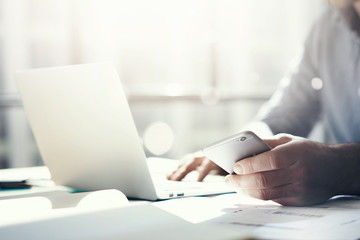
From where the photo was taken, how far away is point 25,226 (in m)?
0.47

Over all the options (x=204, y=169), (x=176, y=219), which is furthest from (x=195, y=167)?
(x=176, y=219)

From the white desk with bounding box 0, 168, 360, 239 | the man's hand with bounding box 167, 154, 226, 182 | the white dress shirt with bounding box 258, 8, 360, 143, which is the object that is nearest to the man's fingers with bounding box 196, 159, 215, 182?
the man's hand with bounding box 167, 154, 226, 182

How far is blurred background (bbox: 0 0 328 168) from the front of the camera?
12.2 ft

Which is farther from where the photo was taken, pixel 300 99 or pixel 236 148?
pixel 300 99

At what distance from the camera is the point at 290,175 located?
2.24ft

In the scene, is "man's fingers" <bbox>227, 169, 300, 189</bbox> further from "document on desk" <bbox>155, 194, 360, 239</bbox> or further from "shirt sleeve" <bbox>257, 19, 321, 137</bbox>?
"shirt sleeve" <bbox>257, 19, 321, 137</bbox>

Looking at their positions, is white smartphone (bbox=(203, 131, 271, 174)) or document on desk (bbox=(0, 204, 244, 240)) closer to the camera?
document on desk (bbox=(0, 204, 244, 240))

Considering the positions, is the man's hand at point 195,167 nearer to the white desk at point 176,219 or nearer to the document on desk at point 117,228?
the white desk at point 176,219

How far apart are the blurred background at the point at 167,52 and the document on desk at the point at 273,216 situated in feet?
8.29

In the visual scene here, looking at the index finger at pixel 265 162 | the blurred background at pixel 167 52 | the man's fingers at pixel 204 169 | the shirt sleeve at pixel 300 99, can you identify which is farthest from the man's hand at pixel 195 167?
the blurred background at pixel 167 52

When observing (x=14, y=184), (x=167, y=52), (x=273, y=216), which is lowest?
(x=273, y=216)

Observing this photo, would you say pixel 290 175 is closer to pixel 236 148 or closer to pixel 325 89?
pixel 236 148

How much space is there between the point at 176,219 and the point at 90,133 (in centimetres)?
38

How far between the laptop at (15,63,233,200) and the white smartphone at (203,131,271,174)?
0.12 metres
